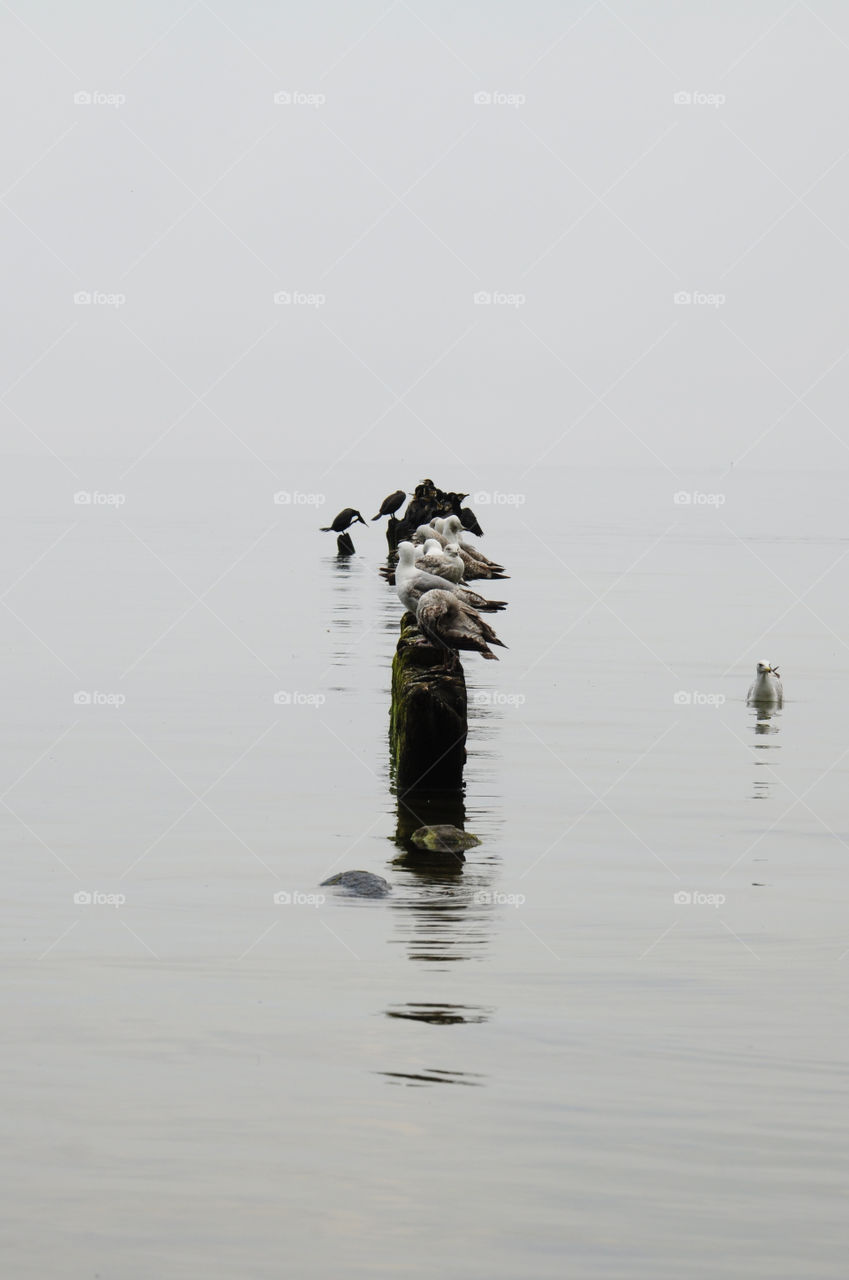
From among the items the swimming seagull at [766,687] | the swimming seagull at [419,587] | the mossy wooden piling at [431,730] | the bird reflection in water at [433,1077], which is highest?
the swimming seagull at [419,587]

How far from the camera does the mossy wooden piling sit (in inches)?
612

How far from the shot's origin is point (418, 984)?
30.5 ft

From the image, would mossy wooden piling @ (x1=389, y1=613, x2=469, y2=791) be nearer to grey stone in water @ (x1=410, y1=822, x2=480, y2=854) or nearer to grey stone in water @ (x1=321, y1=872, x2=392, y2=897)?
grey stone in water @ (x1=410, y1=822, x2=480, y2=854)

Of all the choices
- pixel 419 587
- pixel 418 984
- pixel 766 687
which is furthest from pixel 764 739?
pixel 418 984

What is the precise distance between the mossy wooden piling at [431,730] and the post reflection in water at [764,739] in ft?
9.67

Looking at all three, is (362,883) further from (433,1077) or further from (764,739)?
(764,739)

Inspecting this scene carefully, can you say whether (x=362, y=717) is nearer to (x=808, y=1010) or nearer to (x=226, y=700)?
(x=226, y=700)

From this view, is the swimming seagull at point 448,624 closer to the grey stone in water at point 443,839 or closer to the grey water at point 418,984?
the grey water at point 418,984

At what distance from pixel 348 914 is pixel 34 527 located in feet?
181

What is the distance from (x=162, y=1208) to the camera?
6.46 metres

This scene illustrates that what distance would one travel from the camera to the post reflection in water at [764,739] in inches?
641

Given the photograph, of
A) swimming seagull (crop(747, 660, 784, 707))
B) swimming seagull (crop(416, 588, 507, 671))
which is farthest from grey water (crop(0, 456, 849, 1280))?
swimming seagull (crop(416, 588, 507, 671))

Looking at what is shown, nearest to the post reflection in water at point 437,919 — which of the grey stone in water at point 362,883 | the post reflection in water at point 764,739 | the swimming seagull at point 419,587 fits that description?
the grey stone in water at point 362,883

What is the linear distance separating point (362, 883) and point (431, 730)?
4235 millimetres
